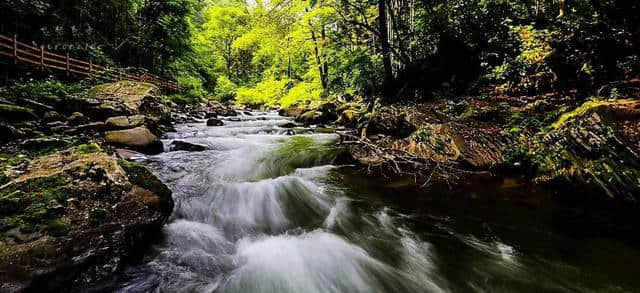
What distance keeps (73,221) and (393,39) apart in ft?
39.4

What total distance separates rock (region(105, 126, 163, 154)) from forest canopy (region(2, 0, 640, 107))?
6.75m

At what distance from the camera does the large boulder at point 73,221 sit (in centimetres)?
208

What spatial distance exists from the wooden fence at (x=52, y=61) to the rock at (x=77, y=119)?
16.6ft

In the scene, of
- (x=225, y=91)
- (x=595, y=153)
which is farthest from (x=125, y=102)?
(x=225, y=91)

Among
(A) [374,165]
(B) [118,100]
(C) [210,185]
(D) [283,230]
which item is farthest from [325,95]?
(D) [283,230]

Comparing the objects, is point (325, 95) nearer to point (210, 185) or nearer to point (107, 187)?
point (210, 185)

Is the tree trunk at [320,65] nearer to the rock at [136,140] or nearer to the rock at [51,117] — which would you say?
the rock at [136,140]

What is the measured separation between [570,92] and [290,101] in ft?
39.1

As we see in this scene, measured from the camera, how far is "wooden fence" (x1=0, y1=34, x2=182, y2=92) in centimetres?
1004

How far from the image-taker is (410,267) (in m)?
2.99

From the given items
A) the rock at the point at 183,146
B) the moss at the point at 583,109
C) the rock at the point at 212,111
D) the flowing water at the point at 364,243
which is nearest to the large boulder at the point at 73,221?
the flowing water at the point at 364,243

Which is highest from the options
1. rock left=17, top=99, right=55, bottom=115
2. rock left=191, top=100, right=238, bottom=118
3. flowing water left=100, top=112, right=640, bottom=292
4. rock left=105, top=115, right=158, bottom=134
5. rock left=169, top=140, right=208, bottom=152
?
rock left=191, top=100, right=238, bottom=118

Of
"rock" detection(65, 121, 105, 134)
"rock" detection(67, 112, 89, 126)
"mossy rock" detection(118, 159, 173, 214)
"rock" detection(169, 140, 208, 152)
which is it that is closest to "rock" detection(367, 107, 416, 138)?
"rock" detection(169, 140, 208, 152)

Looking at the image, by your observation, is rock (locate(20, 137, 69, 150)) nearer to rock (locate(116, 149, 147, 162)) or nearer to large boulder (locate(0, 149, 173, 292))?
large boulder (locate(0, 149, 173, 292))
